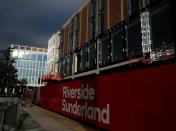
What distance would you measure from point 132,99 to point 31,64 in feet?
468

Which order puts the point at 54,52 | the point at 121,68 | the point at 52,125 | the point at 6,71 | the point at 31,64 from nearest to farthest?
the point at 121,68 → the point at 52,125 → the point at 54,52 → the point at 6,71 → the point at 31,64

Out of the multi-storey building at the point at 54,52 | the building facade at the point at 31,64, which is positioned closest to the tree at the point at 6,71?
the multi-storey building at the point at 54,52

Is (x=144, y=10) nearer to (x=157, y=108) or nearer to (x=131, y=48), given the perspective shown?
(x=131, y=48)

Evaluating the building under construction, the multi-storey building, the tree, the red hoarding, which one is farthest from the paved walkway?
the tree

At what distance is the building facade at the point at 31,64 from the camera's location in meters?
143

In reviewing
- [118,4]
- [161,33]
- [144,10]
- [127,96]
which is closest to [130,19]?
[144,10]

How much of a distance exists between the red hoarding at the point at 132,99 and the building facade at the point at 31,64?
130 meters

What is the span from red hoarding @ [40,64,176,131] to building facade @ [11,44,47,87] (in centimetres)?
12987

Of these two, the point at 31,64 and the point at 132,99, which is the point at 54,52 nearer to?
the point at 132,99

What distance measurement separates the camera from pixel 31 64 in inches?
5753

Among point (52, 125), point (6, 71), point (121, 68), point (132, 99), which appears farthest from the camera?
point (6, 71)

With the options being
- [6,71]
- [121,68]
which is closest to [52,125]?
[121,68]

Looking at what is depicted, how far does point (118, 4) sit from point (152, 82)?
22.9 meters

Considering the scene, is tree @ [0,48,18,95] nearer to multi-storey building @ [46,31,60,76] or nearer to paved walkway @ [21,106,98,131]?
multi-storey building @ [46,31,60,76]
